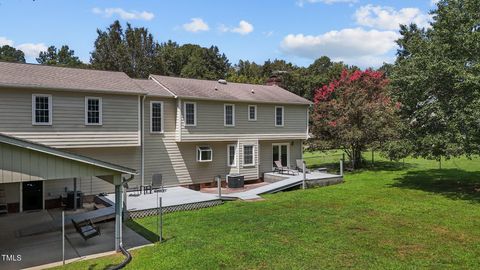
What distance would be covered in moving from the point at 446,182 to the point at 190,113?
15587 millimetres

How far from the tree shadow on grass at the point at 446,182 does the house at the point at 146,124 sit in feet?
24.1

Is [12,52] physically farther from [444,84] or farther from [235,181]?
[444,84]

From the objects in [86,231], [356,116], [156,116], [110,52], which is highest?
[110,52]

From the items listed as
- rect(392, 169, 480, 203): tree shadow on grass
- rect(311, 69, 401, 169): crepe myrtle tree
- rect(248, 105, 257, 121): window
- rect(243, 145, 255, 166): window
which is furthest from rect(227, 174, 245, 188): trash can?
rect(392, 169, 480, 203): tree shadow on grass

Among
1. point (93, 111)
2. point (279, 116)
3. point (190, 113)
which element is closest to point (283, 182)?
point (279, 116)

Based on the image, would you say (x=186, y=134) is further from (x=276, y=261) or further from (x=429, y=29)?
(x=429, y=29)

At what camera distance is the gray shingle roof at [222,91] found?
760 inches

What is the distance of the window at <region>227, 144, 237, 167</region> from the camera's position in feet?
67.8

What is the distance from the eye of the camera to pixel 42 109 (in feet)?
47.0

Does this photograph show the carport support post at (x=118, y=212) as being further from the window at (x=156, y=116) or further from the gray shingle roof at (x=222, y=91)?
the gray shingle roof at (x=222, y=91)

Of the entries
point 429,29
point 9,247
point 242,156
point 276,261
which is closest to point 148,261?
point 276,261

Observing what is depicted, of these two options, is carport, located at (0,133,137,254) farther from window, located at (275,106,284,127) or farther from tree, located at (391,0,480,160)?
window, located at (275,106,284,127)

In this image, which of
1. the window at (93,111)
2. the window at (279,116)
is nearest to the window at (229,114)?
the window at (279,116)

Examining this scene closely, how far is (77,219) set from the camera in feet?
40.1
